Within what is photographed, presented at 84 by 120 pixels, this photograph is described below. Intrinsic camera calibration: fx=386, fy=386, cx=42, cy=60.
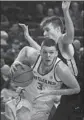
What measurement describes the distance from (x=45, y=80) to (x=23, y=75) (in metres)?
0.16

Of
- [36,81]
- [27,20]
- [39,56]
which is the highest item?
[27,20]

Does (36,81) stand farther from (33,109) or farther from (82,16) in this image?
(82,16)

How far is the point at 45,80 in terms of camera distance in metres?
2.71

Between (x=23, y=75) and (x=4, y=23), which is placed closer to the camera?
(x=23, y=75)

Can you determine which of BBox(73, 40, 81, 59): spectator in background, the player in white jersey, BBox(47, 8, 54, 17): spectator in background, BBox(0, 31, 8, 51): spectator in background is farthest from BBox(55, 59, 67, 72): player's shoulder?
BBox(0, 31, 8, 51): spectator in background

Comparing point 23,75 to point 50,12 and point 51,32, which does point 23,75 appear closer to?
point 51,32

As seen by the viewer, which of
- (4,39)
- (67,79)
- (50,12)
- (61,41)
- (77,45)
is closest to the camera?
(67,79)

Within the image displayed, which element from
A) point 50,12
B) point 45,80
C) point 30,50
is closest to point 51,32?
point 30,50

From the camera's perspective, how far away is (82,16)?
132 inches

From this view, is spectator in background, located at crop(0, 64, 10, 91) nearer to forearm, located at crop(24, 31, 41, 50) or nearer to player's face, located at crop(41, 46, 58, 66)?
forearm, located at crop(24, 31, 41, 50)

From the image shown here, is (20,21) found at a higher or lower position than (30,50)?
higher

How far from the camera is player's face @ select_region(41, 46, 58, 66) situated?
2.68 metres

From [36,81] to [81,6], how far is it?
0.97 metres

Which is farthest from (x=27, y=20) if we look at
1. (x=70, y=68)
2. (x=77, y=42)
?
(x=70, y=68)
